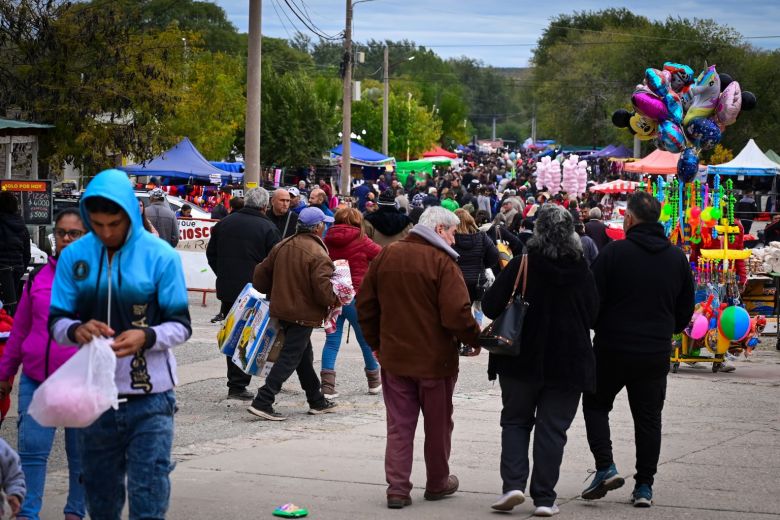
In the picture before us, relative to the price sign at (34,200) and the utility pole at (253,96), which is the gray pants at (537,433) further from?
the utility pole at (253,96)

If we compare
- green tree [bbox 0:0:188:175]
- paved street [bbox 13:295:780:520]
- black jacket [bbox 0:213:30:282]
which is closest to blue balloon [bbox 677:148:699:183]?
paved street [bbox 13:295:780:520]

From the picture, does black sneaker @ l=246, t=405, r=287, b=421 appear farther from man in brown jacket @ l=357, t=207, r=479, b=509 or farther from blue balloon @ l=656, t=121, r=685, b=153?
blue balloon @ l=656, t=121, r=685, b=153

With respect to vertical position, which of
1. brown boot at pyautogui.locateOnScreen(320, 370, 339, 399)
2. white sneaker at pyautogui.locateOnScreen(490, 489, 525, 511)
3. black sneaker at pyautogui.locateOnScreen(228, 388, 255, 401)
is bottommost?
black sneaker at pyautogui.locateOnScreen(228, 388, 255, 401)

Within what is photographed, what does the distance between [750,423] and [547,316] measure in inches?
174

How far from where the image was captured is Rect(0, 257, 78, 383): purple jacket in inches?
243

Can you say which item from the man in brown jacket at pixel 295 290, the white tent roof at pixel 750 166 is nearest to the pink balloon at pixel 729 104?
the man in brown jacket at pixel 295 290

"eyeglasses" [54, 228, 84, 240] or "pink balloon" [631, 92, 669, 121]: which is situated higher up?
"pink balloon" [631, 92, 669, 121]

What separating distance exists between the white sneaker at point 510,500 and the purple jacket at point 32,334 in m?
2.52

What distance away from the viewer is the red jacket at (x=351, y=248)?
11.2 metres

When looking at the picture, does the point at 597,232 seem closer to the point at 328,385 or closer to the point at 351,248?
the point at 351,248

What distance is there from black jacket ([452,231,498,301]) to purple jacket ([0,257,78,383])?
23.2ft

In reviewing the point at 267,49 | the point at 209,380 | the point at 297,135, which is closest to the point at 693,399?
the point at 209,380

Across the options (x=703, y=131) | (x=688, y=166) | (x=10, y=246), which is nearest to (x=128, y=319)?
(x=10, y=246)

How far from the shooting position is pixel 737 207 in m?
37.1
